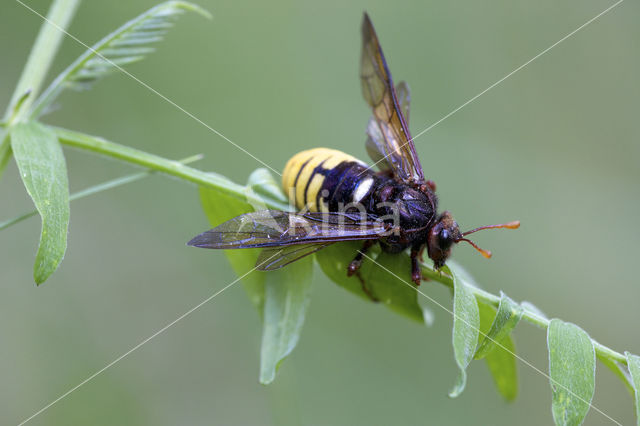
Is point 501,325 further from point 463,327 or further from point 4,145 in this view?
point 4,145

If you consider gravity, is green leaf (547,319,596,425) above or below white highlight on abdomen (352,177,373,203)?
below

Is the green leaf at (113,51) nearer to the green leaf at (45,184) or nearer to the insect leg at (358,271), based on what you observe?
the green leaf at (45,184)

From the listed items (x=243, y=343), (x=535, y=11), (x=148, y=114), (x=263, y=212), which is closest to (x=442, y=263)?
(x=263, y=212)

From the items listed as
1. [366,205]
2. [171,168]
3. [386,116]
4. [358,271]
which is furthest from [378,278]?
[386,116]

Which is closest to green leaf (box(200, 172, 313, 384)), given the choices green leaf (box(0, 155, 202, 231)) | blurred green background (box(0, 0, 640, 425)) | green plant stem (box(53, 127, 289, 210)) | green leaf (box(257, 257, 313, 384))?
green leaf (box(257, 257, 313, 384))

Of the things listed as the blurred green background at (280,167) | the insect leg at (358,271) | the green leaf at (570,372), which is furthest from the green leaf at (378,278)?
the blurred green background at (280,167)

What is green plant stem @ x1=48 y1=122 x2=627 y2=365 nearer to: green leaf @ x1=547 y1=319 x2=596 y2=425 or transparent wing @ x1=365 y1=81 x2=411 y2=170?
green leaf @ x1=547 y1=319 x2=596 y2=425

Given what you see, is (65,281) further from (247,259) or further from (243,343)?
(247,259)
